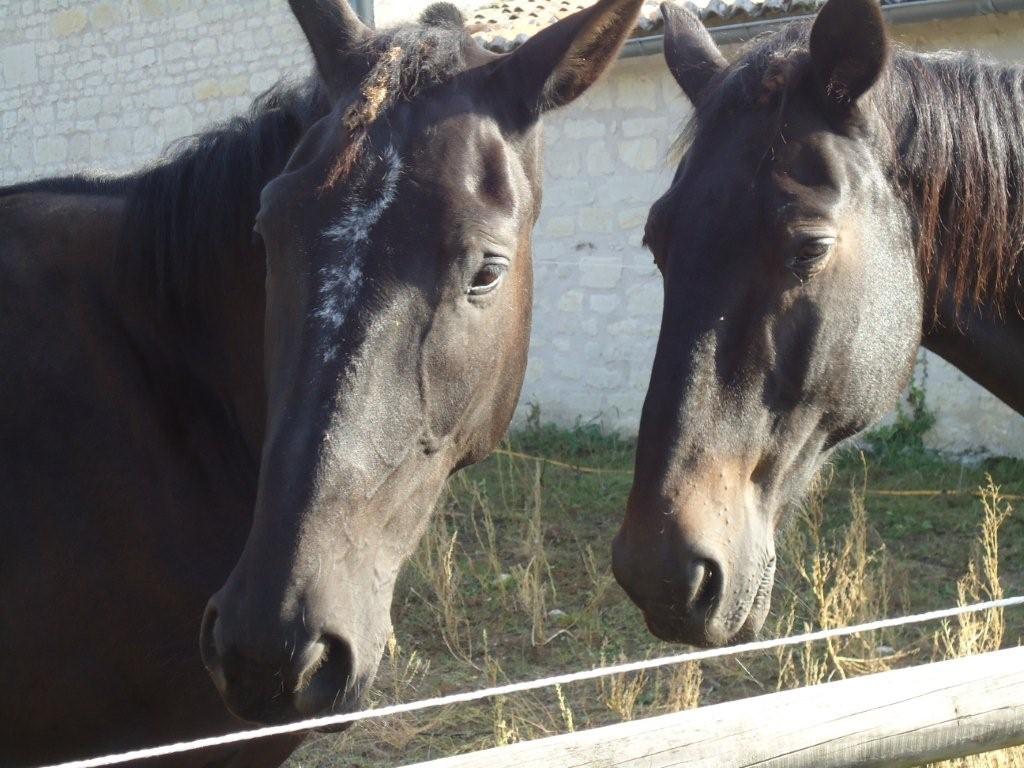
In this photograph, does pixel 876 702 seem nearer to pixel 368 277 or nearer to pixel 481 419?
pixel 481 419

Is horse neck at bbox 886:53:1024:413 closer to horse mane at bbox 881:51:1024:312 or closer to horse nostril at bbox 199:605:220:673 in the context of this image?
horse mane at bbox 881:51:1024:312

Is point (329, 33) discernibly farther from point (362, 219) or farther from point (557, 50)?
point (362, 219)

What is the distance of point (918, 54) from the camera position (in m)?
3.03

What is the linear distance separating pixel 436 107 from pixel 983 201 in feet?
4.88

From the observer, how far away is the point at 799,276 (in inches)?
103

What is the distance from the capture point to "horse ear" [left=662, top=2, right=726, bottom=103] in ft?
10.9

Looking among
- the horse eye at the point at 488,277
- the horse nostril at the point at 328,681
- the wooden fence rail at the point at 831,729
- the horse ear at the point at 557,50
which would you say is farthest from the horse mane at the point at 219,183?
the wooden fence rail at the point at 831,729

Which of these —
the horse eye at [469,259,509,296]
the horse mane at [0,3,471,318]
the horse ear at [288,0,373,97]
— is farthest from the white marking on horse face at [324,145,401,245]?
the horse ear at [288,0,373,97]

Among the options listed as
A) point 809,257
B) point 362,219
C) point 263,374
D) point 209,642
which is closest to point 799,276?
point 809,257

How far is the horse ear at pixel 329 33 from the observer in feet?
8.94

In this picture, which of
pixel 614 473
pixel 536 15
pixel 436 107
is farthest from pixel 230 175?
pixel 536 15

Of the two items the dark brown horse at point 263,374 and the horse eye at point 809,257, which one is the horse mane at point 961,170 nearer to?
the horse eye at point 809,257

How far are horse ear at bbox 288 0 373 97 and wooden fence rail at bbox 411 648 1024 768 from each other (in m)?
1.73

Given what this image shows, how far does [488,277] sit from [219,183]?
807 millimetres
